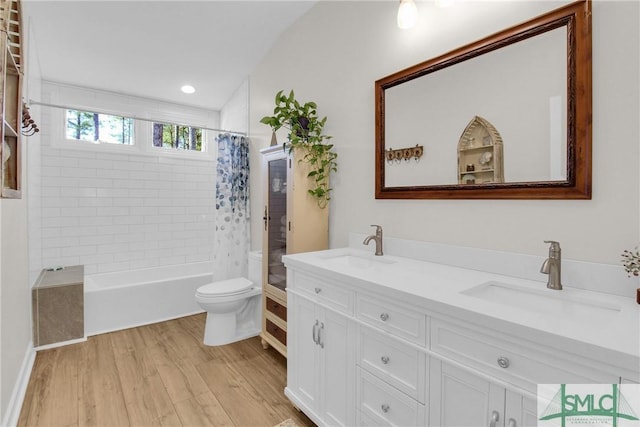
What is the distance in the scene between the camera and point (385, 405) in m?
1.21

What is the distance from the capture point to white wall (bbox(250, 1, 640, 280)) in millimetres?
1042

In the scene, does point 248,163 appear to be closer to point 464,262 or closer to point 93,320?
point 93,320

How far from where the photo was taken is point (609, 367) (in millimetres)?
696

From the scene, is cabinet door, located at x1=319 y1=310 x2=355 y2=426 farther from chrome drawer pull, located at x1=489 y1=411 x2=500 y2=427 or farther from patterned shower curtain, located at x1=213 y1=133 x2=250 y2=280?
patterned shower curtain, located at x1=213 y1=133 x2=250 y2=280

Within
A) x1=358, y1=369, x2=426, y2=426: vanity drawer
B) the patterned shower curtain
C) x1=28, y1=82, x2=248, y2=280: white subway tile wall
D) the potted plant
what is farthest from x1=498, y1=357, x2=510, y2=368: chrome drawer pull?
x1=28, y1=82, x2=248, y2=280: white subway tile wall

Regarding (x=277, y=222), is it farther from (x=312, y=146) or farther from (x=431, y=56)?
(x=431, y=56)

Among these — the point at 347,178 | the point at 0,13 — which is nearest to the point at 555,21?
the point at 347,178

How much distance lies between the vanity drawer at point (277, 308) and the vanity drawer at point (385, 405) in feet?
3.41

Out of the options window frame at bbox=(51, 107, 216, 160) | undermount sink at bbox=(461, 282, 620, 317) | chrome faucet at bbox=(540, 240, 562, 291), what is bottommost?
undermount sink at bbox=(461, 282, 620, 317)

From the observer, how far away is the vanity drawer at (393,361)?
108cm

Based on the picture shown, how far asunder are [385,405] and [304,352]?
565mm

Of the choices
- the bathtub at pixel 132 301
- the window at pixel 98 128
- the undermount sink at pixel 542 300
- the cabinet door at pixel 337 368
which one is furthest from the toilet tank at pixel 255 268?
the window at pixel 98 128

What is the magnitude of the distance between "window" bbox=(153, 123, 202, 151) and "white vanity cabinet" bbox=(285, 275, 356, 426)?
320 centimetres

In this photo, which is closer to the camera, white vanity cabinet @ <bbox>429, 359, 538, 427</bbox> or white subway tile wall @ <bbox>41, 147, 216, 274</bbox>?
white vanity cabinet @ <bbox>429, 359, 538, 427</bbox>
